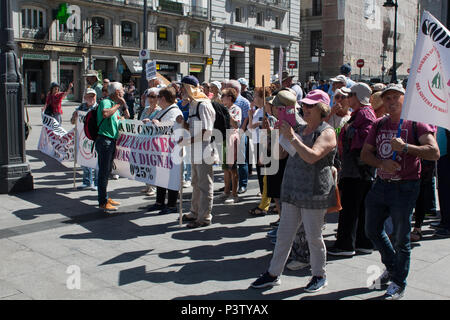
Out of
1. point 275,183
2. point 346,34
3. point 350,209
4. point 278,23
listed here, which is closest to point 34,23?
point 278,23

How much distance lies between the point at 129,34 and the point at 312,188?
3497 centimetres

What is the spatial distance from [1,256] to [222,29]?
38797 millimetres

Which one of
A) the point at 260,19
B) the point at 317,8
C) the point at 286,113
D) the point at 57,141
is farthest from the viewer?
the point at 317,8

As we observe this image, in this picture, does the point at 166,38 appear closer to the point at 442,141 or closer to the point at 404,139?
the point at 442,141

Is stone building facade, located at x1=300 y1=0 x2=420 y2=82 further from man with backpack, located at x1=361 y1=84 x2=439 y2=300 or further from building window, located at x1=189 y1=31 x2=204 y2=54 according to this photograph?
man with backpack, located at x1=361 y1=84 x2=439 y2=300

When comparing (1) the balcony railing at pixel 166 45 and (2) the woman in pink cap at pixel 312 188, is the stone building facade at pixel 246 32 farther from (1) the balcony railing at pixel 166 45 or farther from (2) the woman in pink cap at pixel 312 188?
(2) the woman in pink cap at pixel 312 188

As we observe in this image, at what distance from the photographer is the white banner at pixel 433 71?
3934mm

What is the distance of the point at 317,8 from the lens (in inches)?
2237

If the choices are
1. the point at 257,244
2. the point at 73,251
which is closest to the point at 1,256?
the point at 73,251

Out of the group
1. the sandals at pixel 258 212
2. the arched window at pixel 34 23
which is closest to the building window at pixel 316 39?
the arched window at pixel 34 23

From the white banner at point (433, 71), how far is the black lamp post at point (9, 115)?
6.67 m

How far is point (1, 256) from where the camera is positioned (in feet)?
17.0
